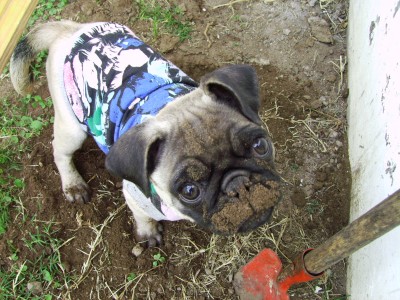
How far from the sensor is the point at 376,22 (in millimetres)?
3916

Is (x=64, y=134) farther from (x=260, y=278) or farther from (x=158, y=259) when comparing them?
(x=260, y=278)

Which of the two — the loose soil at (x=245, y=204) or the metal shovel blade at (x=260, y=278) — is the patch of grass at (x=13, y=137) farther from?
the loose soil at (x=245, y=204)

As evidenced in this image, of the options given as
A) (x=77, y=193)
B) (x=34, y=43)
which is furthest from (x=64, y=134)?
(x=34, y=43)

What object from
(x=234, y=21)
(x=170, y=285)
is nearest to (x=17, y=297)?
(x=170, y=285)

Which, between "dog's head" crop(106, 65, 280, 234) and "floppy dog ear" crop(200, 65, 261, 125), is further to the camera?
"floppy dog ear" crop(200, 65, 261, 125)

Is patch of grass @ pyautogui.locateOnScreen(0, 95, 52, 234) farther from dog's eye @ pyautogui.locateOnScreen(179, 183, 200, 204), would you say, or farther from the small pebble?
dog's eye @ pyautogui.locateOnScreen(179, 183, 200, 204)

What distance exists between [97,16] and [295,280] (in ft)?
11.8

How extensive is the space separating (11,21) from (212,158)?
197 centimetres

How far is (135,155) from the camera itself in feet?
9.11

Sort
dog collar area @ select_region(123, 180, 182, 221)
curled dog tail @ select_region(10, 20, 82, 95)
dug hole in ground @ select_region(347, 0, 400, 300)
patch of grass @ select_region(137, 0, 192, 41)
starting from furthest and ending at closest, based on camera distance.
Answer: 1. patch of grass @ select_region(137, 0, 192, 41)
2. curled dog tail @ select_region(10, 20, 82, 95)
3. dog collar area @ select_region(123, 180, 182, 221)
4. dug hole in ground @ select_region(347, 0, 400, 300)

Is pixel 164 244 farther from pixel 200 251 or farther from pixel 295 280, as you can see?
pixel 295 280

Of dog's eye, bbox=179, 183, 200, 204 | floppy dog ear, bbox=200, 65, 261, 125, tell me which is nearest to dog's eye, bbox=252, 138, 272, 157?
floppy dog ear, bbox=200, 65, 261, 125

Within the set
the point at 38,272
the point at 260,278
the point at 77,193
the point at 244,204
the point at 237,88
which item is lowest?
the point at 38,272

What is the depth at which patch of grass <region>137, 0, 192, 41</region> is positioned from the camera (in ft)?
16.3
